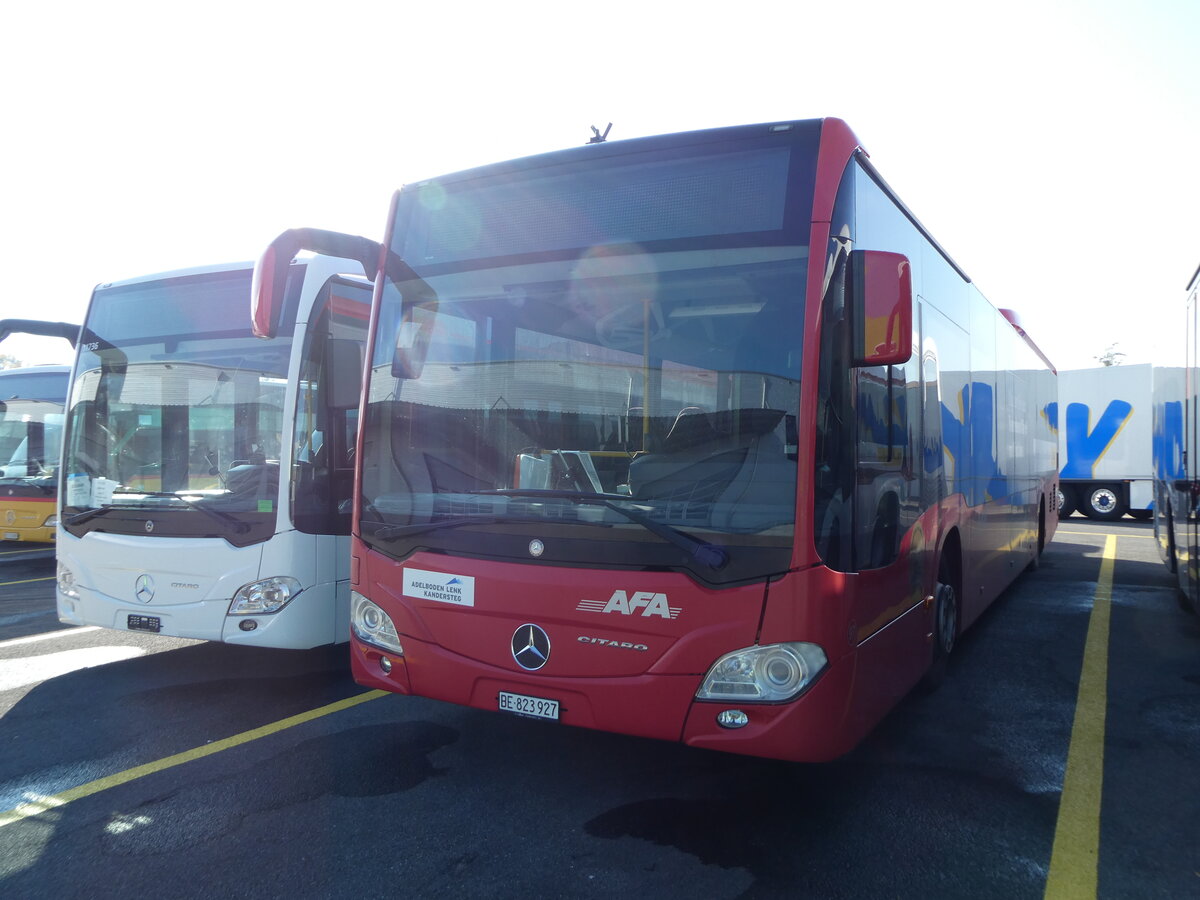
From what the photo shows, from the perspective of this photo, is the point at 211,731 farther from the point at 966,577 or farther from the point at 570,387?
the point at 966,577

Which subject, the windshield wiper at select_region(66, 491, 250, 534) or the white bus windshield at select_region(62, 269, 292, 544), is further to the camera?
the white bus windshield at select_region(62, 269, 292, 544)

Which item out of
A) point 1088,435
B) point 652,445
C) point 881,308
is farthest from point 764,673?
point 1088,435

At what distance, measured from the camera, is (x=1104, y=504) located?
20.9 metres

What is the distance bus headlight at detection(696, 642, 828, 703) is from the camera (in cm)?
346

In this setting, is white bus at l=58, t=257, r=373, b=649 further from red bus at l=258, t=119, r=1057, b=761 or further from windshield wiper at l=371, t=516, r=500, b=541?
windshield wiper at l=371, t=516, r=500, b=541

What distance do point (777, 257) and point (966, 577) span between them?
351 centimetres

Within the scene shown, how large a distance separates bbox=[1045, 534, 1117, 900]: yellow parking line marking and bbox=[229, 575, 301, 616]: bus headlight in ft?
14.0

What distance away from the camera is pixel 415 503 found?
13.8 feet

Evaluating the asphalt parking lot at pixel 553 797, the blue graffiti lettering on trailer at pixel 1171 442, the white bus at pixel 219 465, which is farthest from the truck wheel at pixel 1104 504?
the white bus at pixel 219 465

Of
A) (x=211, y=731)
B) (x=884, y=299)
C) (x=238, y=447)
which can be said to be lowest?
(x=211, y=731)

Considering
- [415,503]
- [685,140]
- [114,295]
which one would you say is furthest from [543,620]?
[114,295]

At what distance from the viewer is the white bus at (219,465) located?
223 inches

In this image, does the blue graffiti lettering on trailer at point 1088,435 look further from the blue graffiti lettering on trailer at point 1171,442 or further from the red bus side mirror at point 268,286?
the red bus side mirror at point 268,286

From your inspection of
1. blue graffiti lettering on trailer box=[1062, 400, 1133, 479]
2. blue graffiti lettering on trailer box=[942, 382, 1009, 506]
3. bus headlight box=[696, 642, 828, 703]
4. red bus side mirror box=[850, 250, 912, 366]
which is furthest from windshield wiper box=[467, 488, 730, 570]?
blue graffiti lettering on trailer box=[1062, 400, 1133, 479]
